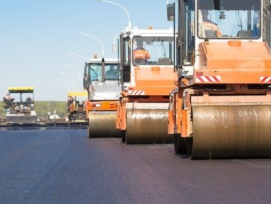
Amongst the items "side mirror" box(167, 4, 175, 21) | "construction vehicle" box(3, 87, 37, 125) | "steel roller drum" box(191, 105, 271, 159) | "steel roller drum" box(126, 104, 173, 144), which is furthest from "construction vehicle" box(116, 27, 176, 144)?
"construction vehicle" box(3, 87, 37, 125)

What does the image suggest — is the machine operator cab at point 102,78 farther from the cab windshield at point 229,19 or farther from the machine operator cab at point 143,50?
the cab windshield at point 229,19

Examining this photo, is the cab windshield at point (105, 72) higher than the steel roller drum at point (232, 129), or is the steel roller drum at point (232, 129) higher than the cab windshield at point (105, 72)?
the cab windshield at point (105, 72)

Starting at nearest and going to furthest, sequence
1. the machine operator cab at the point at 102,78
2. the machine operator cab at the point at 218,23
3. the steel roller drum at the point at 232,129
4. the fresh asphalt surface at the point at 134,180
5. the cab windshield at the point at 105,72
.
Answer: the fresh asphalt surface at the point at 134,180, the steel roller drum at the point at 232,129, the machine operator cab at the point at 218,23, the machine operator cab at the point at 102,78, the cab windshield at the point at 105,72

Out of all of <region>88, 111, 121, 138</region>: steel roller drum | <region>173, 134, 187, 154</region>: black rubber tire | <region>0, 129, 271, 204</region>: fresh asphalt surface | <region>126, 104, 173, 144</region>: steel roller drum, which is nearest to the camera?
<region>0, 129, 271, 204</region>: fresh asphalt surface

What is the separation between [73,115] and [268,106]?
45.9 meters

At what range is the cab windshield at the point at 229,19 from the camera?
12.2 meters

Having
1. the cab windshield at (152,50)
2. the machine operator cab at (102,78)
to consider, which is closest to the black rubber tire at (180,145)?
the cab windshield at (152,50)

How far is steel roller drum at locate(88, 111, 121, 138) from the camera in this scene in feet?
75.4

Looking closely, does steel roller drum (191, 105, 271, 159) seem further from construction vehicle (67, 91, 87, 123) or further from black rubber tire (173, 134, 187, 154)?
construction vehicle (67, 91, 87, 123)

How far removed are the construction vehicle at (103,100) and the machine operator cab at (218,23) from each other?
945 cm

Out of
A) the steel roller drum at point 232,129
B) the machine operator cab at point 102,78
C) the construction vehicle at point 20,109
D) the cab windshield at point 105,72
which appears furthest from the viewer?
the construction vehicle at point 20,109

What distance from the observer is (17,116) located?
53.8 m

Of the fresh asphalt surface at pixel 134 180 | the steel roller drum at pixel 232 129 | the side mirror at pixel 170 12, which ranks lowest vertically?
the fresh asphalt surface at pixel 134 180

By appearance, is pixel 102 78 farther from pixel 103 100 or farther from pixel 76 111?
pixel 76 111
